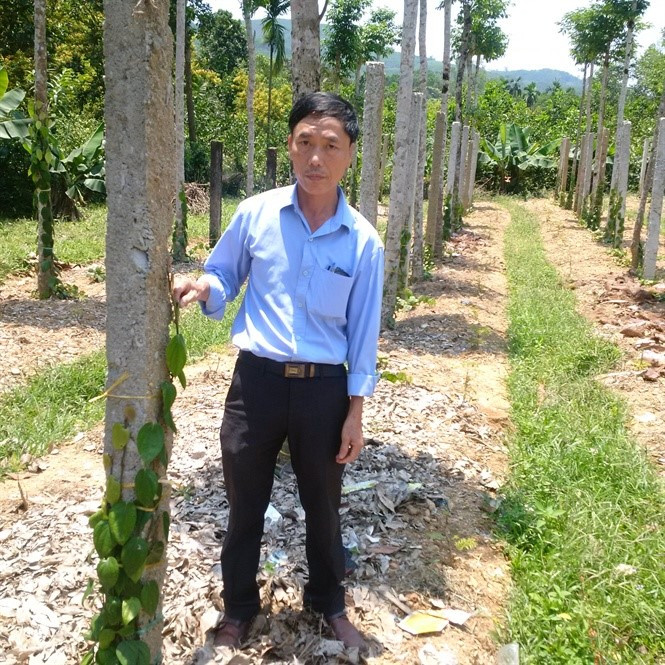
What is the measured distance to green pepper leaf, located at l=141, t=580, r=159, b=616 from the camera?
219cm

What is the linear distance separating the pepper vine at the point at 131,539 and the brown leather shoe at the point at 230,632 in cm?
55

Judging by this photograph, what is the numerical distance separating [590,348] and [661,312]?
2586mm

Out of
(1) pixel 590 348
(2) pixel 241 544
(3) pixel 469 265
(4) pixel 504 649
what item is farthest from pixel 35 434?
(3) pixel 469 265

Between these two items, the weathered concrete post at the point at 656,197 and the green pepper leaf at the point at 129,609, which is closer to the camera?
the green pepper leaf at the point at 129,609

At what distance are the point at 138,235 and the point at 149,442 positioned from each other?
0.61 m

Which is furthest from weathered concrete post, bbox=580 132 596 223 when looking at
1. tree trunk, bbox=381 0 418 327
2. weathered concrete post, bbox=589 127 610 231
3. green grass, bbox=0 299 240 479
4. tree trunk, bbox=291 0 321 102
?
tree trunk, bbox=291 0 321 102

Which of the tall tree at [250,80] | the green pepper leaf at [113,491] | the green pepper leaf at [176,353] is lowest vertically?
the green pepper leaf at [113,491]

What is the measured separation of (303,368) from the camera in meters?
2.43

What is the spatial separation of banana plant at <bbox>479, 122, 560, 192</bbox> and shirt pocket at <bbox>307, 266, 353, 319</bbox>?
28.8m

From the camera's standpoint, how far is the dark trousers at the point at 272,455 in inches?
96.6

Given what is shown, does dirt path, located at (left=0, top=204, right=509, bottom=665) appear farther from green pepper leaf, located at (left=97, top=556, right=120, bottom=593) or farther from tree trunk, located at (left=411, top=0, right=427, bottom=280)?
tree trunk, located at (left=411, top=0, right=427, bottom=280)

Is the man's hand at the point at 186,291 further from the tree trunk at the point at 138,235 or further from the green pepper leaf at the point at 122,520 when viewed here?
the green pepper leaf at the point at 122,520

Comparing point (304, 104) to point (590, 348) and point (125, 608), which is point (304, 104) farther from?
point (590, 348)

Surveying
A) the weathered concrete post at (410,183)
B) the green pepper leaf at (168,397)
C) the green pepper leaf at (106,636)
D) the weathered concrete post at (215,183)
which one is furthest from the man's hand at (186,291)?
the weathered concrete post at (215,183)
